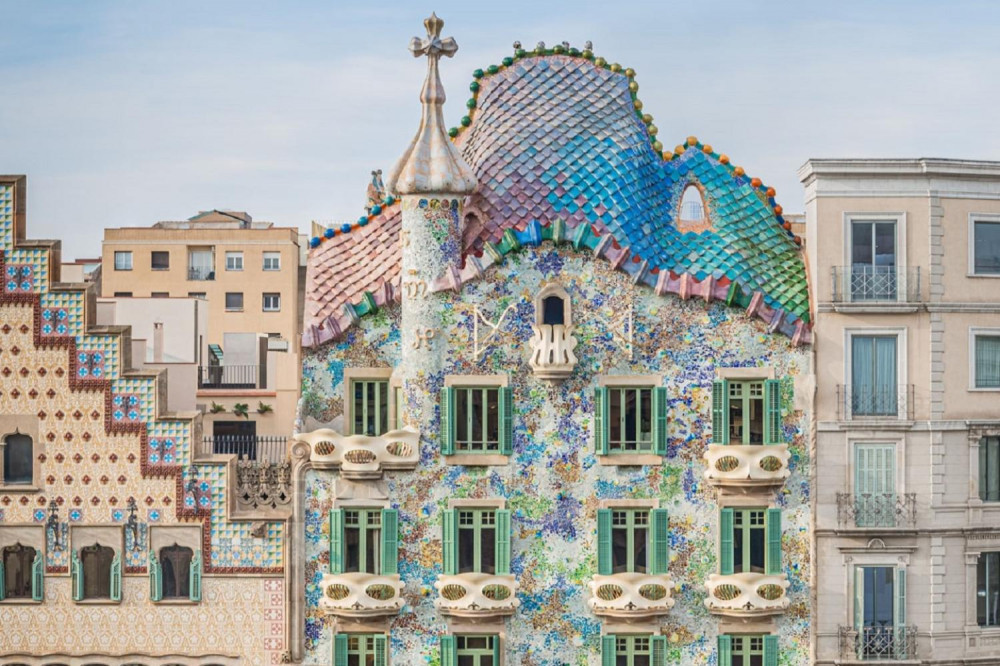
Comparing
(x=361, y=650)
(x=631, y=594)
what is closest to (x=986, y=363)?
(x=631, y=594)

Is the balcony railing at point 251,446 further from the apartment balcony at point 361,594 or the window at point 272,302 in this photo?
the window at point 272,302

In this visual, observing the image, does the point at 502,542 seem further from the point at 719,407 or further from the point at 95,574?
the point at 95,574

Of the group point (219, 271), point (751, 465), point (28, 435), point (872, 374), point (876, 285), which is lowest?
point (751, 465)

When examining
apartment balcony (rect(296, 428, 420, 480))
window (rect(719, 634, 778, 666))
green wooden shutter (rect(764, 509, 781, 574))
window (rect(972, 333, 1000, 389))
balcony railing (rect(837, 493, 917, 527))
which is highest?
window (rect(972, 333, 1000, 389))

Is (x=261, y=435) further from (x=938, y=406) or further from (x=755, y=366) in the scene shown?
Answer: (x=938, y=406)

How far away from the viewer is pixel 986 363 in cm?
3934

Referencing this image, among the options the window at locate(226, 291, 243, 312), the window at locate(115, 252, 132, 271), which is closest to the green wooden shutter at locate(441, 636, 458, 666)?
the window at locate(226, 291, 243, 312)

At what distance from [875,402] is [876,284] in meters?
2.53

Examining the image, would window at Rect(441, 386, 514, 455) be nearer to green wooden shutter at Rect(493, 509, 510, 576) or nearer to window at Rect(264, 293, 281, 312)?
green wooden shutter at Rect(493, 509, 510, 576)

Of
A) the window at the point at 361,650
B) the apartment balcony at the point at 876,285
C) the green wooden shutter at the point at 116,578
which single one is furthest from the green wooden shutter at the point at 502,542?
the apartment balcony at the point at 876,285

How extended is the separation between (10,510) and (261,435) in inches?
362

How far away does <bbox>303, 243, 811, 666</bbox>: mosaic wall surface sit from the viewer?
39125 mm

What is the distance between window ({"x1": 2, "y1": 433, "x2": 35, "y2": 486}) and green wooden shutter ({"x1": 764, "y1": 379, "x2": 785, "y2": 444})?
53.2ft

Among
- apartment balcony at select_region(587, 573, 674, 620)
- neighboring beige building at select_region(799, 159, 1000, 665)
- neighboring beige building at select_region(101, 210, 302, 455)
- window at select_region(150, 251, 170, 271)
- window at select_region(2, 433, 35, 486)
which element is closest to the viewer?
apartment balcony at select_region(587, 573, 674, 620)
